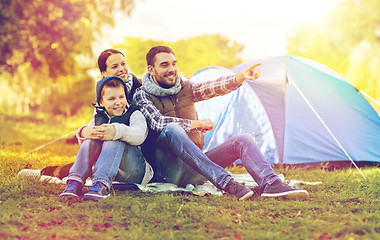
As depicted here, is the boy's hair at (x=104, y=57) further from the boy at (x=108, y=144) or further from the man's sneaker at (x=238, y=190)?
the man's sneaker at (x=238, y=190)

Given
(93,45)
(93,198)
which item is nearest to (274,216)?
(93,198)

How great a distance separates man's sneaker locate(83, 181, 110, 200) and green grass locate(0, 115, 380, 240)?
0.06 meters

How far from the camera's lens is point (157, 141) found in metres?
3.91

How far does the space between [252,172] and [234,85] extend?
88cm

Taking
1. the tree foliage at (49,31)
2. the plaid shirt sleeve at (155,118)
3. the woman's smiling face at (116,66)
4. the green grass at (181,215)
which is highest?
the tree foliage at (49,31)

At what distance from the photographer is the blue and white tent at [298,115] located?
605 cm

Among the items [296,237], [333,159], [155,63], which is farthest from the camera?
[333,159]

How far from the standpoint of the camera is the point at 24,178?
169 inches

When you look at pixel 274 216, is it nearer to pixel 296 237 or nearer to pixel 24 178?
pixel 296 237

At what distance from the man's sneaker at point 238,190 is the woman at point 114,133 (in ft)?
2.56

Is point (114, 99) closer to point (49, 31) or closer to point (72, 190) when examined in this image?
point (72, 190)

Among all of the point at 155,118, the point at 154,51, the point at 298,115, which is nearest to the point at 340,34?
the point at 298,115

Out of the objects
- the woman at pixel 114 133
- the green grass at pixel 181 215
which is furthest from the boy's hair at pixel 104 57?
the green grass at pixel 181 215

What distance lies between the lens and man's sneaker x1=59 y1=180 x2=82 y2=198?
355 centimetres
